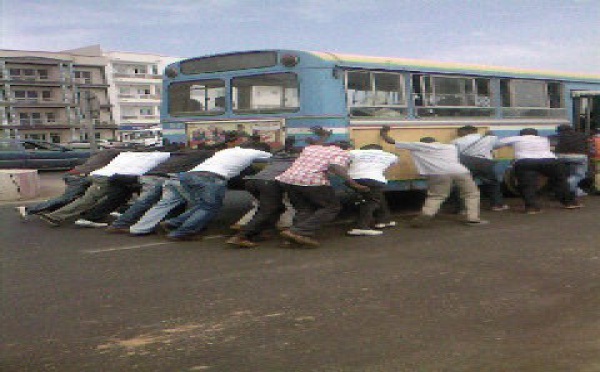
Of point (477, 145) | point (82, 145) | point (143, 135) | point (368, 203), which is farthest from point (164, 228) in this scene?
point (143, 135)

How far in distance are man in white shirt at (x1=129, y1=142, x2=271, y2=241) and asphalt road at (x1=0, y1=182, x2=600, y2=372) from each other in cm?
30

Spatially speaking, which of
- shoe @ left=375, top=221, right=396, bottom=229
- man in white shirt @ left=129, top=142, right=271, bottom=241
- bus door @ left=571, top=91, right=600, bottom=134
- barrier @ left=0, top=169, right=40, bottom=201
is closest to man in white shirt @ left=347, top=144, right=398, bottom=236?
shoe @ left=375, top=221, right=396, bottom=229

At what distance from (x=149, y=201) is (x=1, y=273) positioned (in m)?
2.65

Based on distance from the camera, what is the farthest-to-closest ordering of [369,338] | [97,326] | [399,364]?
[97,326], [369,338], [399,364]

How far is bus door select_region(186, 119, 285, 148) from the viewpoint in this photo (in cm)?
914

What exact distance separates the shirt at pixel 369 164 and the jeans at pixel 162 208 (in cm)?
242

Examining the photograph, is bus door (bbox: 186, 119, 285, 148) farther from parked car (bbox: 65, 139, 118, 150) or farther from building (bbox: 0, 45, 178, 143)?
building (bbox: 0, 45, 178, 143)

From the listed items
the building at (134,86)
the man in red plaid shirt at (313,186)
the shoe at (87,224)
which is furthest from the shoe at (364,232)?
the building at (134,86)

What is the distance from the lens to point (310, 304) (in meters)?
4.76

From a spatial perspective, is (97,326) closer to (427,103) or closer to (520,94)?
(427,103)

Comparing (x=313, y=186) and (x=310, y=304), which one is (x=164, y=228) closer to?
(x=313, y=186)

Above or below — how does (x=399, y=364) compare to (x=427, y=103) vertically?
below

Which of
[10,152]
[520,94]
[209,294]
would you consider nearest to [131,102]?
[10,152]

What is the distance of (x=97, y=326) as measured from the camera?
14.2 ft
